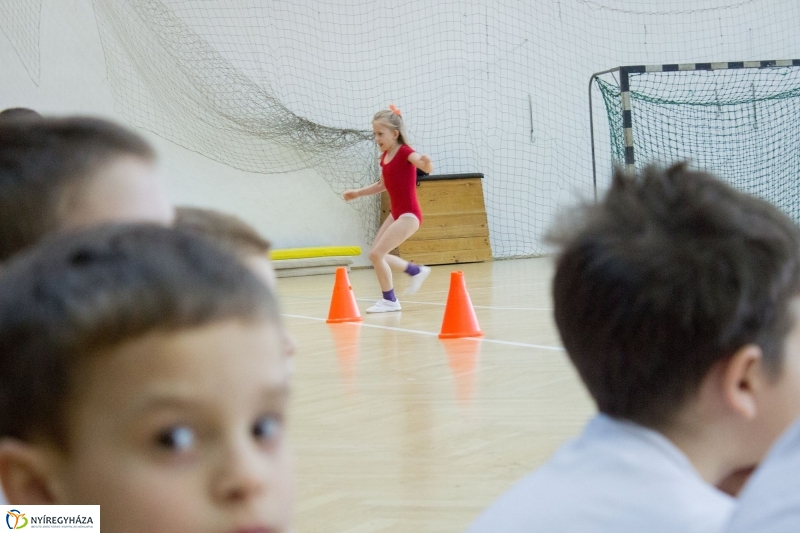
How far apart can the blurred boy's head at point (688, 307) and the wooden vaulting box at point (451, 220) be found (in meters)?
9.79

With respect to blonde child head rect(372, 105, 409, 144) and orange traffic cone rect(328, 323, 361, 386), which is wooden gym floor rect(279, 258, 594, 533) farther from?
blonde child head rect(372, 105, 409, 144)

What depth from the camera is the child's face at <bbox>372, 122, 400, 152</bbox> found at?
6508mm

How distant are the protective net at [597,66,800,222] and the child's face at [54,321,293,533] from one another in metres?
10.9

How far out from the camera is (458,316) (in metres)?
4.65

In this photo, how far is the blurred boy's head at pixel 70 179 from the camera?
3.18 feet

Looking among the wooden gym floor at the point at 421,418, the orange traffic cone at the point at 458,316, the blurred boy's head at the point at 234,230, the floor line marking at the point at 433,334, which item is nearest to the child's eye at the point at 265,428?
the wooden gym floor at the point at 421,418

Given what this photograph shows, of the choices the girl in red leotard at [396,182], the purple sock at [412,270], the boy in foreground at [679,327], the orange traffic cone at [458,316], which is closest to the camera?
the boy in foreground at [679,327]

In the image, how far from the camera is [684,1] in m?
11.6

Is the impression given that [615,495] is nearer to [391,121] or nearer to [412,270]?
[391,121]

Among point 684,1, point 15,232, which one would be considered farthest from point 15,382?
point 684,1

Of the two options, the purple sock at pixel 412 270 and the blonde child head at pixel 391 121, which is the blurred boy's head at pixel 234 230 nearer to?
the blonde child head at pixel 391 121

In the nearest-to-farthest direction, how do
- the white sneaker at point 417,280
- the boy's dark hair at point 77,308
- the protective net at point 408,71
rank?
1. the boy's dark hair at point 77,308
2. the white sneaker at point 417,280
3. the protective net at point 408,71

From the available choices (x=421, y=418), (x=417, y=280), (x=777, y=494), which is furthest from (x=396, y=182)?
(x=777, y=494)

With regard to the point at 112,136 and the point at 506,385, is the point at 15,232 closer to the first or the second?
the point at 112,136
